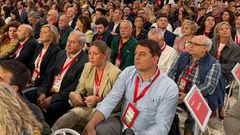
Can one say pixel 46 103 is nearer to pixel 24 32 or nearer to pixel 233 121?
pixel 24 32

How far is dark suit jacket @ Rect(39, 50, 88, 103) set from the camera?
3.68 m

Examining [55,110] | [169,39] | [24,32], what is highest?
[24,32]

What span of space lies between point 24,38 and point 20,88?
2.47 metres

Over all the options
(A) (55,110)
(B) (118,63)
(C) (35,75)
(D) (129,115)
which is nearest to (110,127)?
(D) (129,115)

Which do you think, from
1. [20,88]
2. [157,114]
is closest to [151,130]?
[157,114]

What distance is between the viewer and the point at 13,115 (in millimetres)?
1587

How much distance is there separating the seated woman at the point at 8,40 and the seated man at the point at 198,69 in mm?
2420

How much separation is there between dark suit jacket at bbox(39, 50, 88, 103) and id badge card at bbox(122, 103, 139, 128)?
0.96m

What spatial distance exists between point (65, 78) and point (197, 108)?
1.66m

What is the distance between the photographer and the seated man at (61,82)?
3.63 meters

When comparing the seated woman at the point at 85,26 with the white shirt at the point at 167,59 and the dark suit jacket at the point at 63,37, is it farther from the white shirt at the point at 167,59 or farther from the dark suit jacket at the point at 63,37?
the white shirt at the point at 167,59

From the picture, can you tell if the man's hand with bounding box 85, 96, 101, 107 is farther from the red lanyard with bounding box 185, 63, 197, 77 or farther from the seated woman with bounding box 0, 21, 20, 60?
the seated woman with bounding box 0, 21, 20, 60

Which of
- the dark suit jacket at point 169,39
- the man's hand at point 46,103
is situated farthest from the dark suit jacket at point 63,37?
the man's hand at point 46,103

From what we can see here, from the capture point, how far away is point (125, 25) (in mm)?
4980
